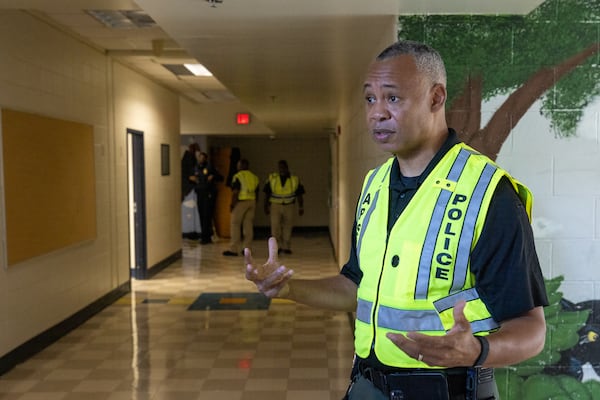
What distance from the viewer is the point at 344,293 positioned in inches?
65.2

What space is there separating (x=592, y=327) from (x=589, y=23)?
1458mm

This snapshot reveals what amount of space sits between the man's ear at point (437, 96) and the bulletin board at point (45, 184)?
3.53 meters

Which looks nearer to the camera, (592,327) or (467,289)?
(467,289)

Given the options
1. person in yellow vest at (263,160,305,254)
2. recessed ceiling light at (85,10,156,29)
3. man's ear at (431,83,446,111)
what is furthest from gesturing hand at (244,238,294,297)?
person in yellow vest at (263,160,305,254)

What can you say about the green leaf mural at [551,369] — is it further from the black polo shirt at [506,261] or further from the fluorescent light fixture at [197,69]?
the fluorescent light fixture at [197,69]

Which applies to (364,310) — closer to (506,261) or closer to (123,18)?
(506,261)

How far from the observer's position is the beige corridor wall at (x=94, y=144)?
4207mm

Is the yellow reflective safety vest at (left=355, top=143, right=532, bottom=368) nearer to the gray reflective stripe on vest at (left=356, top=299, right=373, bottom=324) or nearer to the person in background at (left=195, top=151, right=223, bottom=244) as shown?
the gray reflective stripe on vest at (left=356, top=299, right=373, bottom=324)

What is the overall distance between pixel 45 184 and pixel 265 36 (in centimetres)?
231

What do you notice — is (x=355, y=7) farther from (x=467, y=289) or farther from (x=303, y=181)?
(x=303, y=181)

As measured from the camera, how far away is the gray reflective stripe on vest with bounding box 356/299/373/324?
1437 millimetres

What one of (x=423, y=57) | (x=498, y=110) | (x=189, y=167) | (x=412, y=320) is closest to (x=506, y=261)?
(x=412, y=320)

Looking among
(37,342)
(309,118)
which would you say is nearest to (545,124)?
(37,342)

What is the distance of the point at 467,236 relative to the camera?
1.27 m
